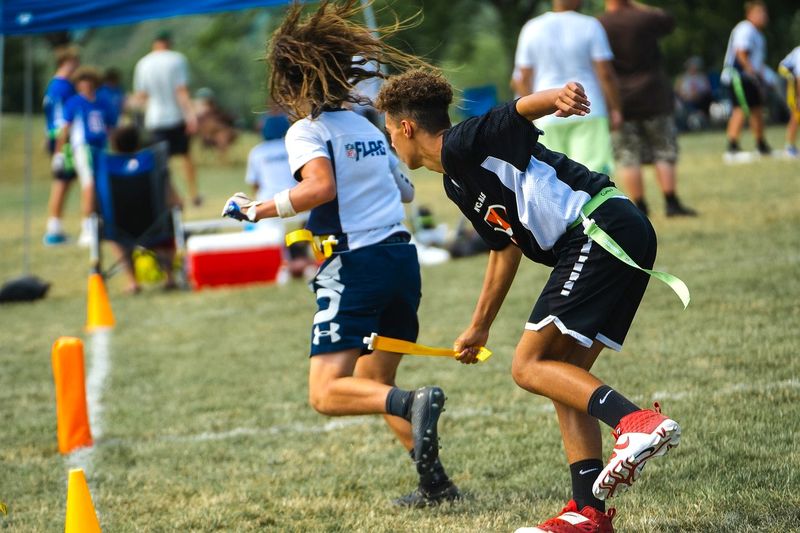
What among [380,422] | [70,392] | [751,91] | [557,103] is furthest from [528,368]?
[751,91]

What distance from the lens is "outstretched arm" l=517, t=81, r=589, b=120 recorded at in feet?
11.1

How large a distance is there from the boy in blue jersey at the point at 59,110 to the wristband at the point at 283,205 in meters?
10.7

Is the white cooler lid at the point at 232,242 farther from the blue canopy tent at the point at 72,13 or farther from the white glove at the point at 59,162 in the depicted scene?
the white glove at the point at 59,162

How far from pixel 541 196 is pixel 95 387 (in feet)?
14.0

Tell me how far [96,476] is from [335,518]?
4.57ft

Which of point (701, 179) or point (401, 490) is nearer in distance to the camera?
point (401, 490)

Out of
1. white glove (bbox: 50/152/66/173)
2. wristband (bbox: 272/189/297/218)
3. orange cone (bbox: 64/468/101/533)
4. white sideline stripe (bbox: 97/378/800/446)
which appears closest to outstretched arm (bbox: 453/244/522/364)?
wristband (bbox: 272/189/297/218)

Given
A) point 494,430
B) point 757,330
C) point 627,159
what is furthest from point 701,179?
point 494,430

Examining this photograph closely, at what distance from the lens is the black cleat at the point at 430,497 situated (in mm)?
4496

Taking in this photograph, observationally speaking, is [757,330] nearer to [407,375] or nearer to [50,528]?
[407,375]

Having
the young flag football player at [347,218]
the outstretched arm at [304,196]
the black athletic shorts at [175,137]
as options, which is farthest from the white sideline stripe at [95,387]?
the black athletic shorts at [175,137]

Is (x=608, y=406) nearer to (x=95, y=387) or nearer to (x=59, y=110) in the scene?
(x=95, y=387)

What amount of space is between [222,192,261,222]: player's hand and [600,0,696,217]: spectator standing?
728 centimetres

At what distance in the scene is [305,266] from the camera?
10758mm
